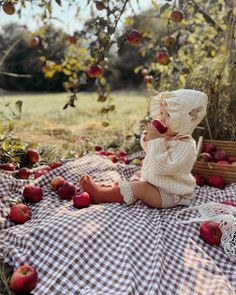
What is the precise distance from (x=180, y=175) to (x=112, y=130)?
330 cm

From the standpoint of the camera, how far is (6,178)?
289 cm

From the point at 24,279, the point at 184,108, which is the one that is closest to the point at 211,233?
the point at 184,108

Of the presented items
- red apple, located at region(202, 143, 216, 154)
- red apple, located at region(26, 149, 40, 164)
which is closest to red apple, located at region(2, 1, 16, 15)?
red apple, located at region(26, 149, 40, 164)

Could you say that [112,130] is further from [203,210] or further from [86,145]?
[203,210]

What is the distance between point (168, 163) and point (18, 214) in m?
0.94

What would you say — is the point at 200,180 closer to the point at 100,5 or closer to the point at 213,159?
the point at 213,159

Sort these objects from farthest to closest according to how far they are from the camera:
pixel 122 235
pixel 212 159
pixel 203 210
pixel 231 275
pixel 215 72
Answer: pixel 215 72
pixel 212 159
pixel 203 210
pixel 122 235
pixel 231 275

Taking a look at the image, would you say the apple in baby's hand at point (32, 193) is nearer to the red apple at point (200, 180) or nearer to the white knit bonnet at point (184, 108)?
the white knit bonnet at point (184, 108)

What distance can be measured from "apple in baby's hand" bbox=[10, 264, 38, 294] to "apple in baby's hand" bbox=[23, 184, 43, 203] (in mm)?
767

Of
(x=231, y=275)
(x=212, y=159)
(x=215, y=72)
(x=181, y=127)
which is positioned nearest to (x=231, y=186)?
(x=212, y=159)

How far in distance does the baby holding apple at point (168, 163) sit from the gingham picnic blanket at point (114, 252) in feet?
0.29

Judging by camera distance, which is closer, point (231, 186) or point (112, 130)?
point (231, 186)

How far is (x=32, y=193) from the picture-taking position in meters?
2.71

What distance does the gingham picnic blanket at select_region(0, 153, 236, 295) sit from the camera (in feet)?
6.51
